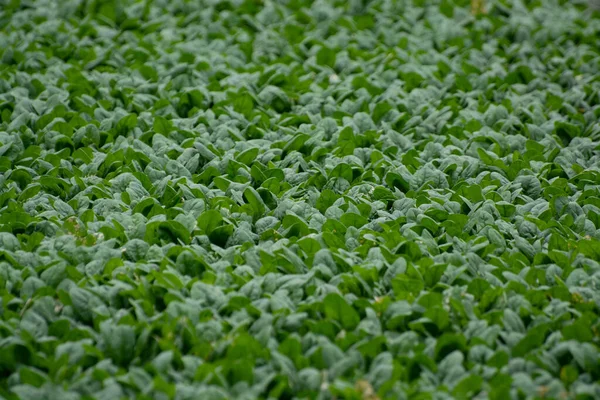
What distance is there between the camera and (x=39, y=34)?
5.28 m

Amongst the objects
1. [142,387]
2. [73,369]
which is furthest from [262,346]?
[73,369]

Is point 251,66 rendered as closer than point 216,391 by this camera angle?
No

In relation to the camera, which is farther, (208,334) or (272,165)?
(272,165)

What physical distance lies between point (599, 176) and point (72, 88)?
281 cm

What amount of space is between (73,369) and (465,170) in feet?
6.95

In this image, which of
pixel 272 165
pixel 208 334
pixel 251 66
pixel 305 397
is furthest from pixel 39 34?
pixel 305 397

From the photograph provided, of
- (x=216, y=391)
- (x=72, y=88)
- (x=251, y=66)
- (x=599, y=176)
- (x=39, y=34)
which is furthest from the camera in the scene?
(x=39, y=34)

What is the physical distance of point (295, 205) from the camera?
3434 millimetres

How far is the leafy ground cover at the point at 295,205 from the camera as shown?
2.54 meters

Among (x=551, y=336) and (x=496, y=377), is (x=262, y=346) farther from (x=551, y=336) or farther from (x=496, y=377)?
(x=551, y=336)

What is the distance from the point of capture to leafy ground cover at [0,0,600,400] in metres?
2.54

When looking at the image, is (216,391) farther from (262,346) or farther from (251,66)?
(251,66)

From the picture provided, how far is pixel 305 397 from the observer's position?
243 centimetres

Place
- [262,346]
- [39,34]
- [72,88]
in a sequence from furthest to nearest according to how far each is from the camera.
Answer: [39,34]
[72,88]
[262,346]
